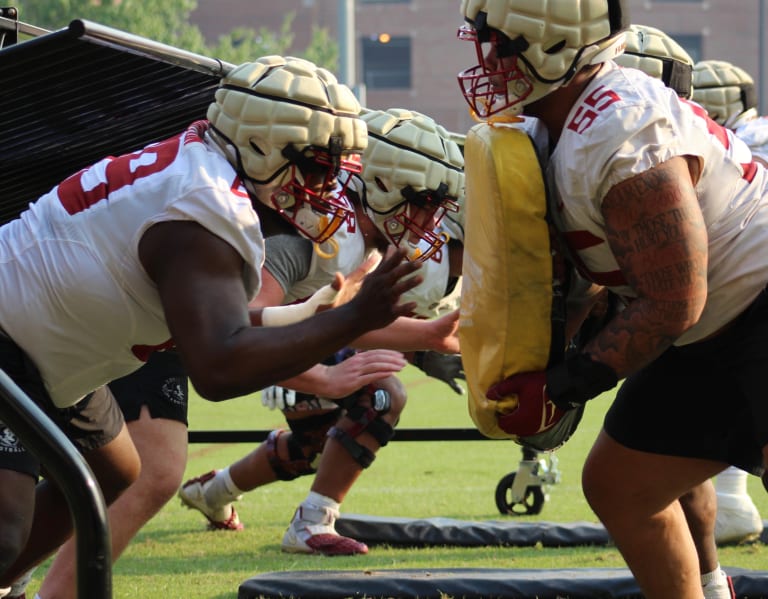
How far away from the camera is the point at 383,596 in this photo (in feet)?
14.6

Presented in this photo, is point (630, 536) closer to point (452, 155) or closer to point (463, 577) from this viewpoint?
point (463, 577)

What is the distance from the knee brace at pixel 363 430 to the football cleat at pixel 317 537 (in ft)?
0.91

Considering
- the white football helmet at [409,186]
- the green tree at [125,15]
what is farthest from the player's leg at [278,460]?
the green tree at [125,15]

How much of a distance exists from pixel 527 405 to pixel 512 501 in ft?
11.2

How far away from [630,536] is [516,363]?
1.97ft

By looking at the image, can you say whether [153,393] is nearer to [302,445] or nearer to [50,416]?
[50,416]

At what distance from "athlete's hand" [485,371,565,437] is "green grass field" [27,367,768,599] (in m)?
1.82

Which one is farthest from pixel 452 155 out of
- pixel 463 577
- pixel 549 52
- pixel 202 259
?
pixel 202 259

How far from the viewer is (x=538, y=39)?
3.26m

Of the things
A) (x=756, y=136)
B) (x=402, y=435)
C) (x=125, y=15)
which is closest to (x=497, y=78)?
(x=756, y=136)

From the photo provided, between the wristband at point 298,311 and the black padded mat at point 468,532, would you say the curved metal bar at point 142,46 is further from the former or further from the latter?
the black padded mat at point 468,532

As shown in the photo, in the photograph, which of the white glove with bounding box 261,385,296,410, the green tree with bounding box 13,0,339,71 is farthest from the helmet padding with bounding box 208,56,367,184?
the green tree with bounding box 13,0,339,71

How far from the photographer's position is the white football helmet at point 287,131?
3441mm

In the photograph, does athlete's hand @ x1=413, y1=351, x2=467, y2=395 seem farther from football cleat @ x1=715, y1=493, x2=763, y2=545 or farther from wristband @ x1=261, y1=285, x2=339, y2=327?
wristband @ x1=261, y1=285, x2=339, y2=327
